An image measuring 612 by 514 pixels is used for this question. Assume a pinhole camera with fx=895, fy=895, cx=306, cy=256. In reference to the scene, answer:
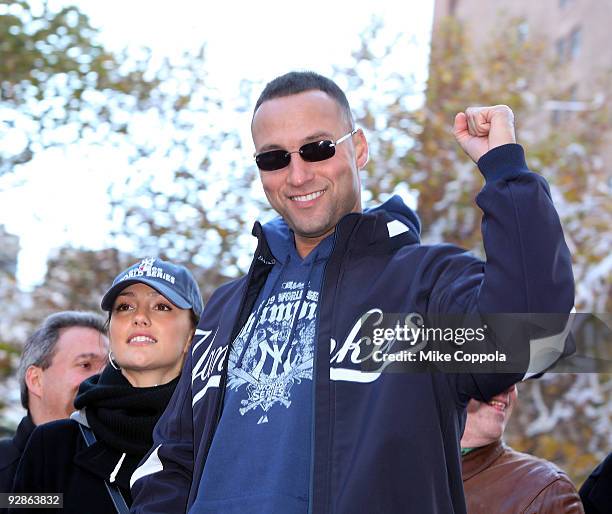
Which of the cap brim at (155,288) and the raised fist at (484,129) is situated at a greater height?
the cap brim at (155,288)

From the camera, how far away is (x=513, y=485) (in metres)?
3.25

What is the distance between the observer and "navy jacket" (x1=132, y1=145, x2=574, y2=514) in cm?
196

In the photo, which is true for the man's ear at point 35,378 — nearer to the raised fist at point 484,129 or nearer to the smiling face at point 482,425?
the smiling face at point 482,425

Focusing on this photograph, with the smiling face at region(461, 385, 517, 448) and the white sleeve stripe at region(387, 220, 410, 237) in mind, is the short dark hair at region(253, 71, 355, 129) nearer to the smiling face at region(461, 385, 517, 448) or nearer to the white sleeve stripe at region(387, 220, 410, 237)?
the white sleeve stripe at region(387, 220, 410, 237)

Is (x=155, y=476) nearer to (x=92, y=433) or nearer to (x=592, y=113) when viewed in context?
(x=92, y=433)

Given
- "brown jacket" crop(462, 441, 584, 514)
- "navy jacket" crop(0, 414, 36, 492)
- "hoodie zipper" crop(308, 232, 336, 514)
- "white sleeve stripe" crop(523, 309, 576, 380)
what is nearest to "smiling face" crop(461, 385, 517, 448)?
"brown jacket" crop(462, 441, 584, 514)

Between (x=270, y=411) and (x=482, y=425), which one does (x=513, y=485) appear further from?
(x=270, y=411)

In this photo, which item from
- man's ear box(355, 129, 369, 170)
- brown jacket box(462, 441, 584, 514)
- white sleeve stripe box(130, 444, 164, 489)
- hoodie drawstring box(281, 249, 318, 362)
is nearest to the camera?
hoodie drawstring box(281, 249, 318, 362)

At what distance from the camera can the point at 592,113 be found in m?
10.0

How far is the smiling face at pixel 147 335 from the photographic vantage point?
11.4 ft

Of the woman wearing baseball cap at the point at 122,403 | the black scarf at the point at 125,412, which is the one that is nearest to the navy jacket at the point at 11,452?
the woman wearing baseball cap at the point at 122,403

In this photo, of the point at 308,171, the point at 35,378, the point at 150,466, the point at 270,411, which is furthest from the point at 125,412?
the point at 308,171

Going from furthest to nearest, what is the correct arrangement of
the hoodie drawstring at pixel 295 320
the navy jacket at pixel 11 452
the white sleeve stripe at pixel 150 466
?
the navy jacket at pixel 11 452, the white sleeve stripe at pixel 150 466, the hoodie drawstring at pixel 295 320

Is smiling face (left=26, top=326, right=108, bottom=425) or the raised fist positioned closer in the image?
the raised fist
